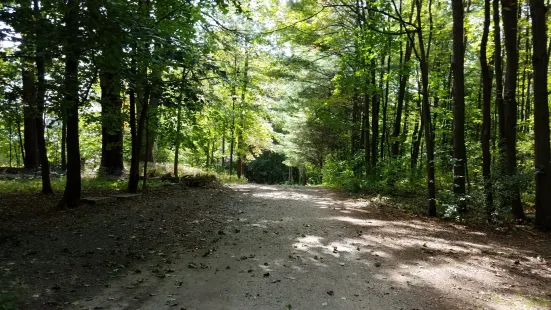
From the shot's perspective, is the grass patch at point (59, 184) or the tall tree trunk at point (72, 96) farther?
the grass patch at point (59, 184)

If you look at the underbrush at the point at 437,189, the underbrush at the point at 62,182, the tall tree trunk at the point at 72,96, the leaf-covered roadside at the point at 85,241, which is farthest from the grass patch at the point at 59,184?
the underbrush at the point at 437,189

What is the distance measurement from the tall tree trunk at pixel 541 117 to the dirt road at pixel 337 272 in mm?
1331

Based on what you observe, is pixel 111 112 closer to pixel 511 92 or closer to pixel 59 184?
pixel 59 184

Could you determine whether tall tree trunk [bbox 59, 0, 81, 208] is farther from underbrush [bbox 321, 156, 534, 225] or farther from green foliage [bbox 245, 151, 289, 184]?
green foliage [bbox 245, 151, 289, 184]

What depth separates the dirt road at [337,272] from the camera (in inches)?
171

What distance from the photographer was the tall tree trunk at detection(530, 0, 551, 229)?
8445mm

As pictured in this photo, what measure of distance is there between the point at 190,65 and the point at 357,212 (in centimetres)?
623

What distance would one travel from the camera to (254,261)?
574 cm

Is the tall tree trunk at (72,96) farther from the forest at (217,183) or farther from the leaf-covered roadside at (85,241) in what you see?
the leaf-covered roadside at (85,241)

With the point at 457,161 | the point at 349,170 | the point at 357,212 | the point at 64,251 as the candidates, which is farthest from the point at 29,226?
the point at 349,170

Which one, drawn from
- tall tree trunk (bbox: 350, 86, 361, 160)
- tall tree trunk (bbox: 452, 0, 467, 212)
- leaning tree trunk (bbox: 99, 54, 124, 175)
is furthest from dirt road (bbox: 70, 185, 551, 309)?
tall tree trunk (bbox: 350, 86, 361, 160)

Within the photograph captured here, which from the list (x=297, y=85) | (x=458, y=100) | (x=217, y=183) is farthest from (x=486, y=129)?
(x=297, y=85)

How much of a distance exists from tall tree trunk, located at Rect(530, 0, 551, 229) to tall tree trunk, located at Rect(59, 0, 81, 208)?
930 centimetres

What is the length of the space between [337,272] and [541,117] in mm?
6665
